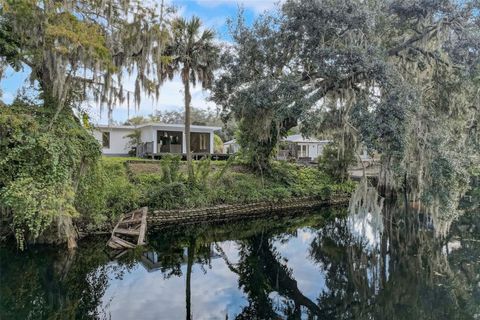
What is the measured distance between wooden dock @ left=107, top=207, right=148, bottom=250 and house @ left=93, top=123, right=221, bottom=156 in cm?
902

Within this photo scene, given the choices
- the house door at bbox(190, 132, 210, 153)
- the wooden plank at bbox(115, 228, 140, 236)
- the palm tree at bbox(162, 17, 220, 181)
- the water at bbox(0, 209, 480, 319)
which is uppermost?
the palm tree at bbox(162, 17, 220, 181)

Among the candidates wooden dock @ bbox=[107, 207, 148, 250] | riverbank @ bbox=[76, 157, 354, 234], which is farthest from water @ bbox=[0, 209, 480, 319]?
riverbank @ bbox=[76, 157, 354, 234]

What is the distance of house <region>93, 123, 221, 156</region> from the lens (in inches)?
734

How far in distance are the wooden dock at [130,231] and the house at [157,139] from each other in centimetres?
902

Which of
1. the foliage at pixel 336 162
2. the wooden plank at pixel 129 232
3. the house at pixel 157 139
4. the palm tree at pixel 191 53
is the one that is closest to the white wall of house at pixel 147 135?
the house at pixel 157 139

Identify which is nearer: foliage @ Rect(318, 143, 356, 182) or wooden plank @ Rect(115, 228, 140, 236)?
wooden plank @ Rect(115, 228, 140, 236)

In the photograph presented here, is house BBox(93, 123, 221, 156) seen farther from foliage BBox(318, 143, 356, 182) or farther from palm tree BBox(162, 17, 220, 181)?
palm tree BBox(162, 17, 220, 181)

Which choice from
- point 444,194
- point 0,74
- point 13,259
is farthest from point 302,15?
point 13,259

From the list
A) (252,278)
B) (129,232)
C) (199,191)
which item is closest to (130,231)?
(129,232)

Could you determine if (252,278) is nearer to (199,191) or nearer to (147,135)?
(199,191)

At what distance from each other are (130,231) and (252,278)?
377 cm

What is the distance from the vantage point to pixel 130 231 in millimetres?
8641

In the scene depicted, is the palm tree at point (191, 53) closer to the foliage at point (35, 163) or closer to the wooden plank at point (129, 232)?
the wooden plank at point (129, 232)

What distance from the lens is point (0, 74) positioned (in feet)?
23.4
